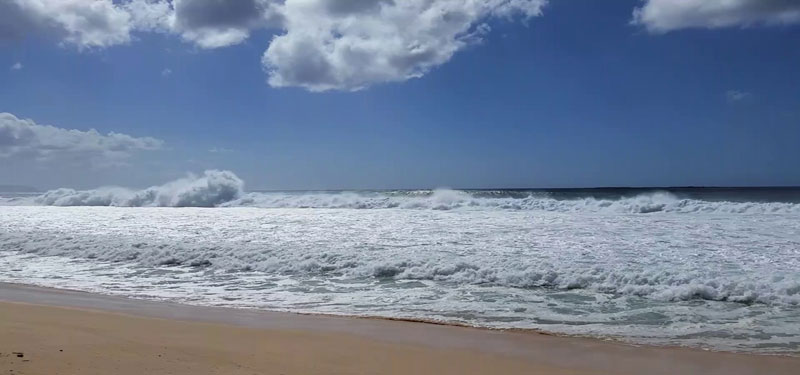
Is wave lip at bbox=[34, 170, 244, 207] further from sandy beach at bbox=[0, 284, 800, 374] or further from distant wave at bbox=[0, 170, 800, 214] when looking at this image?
sandy beach at bbox=[0, 284, 800, 374]

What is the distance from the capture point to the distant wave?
28250 mm

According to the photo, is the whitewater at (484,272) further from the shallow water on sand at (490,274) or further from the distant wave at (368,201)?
the distant wave at (368,201)

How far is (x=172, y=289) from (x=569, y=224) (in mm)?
12331

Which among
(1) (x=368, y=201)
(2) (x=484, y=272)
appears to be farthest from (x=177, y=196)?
(2) (x=484, y=272)

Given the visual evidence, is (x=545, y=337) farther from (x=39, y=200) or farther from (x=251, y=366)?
(x=39, y=200)

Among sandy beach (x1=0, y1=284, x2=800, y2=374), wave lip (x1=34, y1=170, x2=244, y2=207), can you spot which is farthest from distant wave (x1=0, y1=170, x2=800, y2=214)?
sandy beach (x1=0, y1=284, x2=800, y2=374)

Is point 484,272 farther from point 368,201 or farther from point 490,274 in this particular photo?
point 368,201

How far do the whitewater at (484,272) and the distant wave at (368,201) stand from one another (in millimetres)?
10765

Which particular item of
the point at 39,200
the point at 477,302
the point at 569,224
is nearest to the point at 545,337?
the point at 477,302

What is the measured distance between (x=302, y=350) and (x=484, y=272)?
482cm

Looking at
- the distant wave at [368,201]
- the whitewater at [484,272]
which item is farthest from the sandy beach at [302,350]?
the distant wave at [368,201]

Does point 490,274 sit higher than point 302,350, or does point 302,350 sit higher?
point 490,274

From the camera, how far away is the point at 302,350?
5520 millimetres

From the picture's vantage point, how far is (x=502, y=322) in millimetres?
6910
